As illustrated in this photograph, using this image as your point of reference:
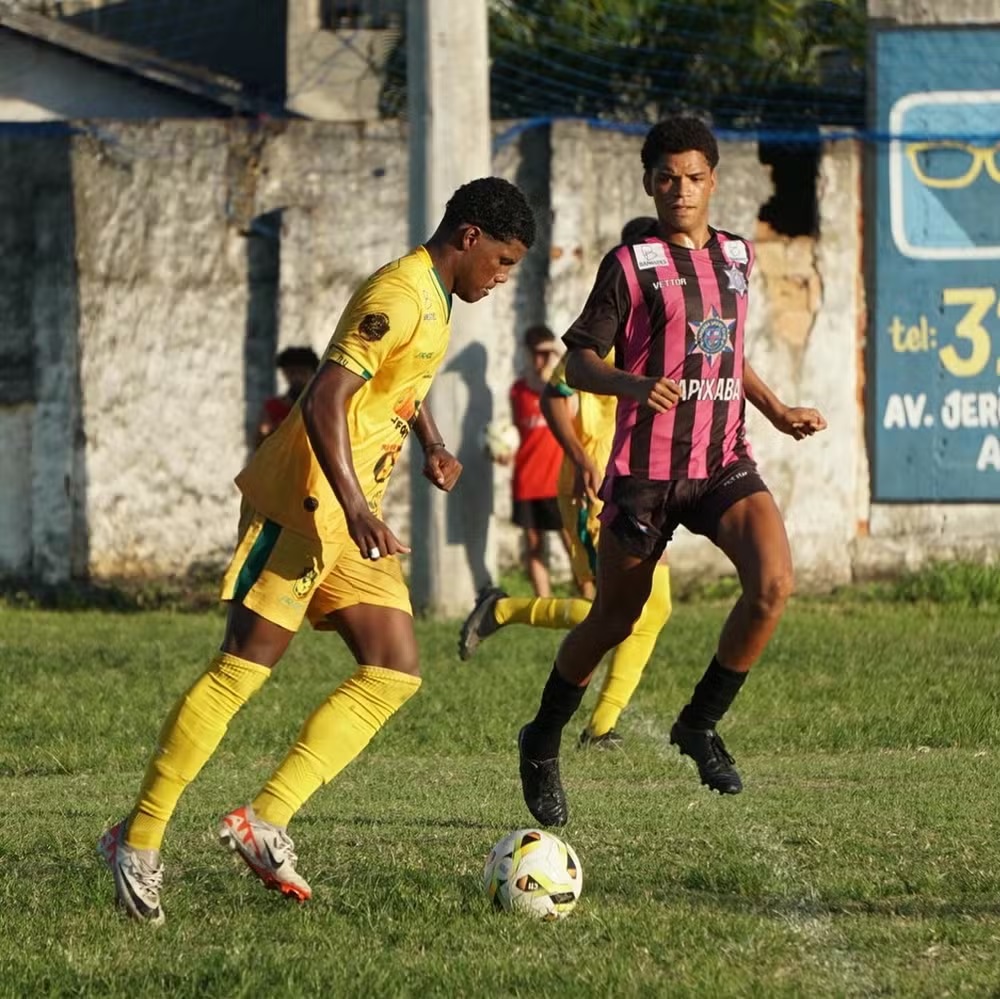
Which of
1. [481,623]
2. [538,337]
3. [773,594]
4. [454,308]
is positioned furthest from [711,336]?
[454,308]

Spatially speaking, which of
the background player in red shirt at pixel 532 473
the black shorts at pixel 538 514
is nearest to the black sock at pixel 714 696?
the background player in red shirt at pixel 532 473

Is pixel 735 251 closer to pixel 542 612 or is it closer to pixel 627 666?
pixel 627 666

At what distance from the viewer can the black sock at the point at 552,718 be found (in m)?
7.43

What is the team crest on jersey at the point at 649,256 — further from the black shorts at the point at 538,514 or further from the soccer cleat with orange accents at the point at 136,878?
the black shorts at the point at 538,514

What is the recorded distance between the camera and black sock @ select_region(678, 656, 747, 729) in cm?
723

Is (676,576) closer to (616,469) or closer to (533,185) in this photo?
(533,185)

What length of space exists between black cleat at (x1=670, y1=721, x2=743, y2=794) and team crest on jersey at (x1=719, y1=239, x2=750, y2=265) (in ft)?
5.20

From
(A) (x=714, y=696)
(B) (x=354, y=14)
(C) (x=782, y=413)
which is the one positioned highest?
(B) (x=354, y=14)

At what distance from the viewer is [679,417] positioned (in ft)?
23.7

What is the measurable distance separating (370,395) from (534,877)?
4.76 ft

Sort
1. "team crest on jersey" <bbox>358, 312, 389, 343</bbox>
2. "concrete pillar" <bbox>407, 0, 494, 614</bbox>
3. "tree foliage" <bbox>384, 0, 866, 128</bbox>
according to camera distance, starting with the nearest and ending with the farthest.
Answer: "team crest on jersey" <bbox>358, 312, 389, 343</bbox>, "concrete pillar" <bbox>407, 0, 494, 614</bbox>, "tree foliage" <bbox>384, 0, 866, 128</bbox>

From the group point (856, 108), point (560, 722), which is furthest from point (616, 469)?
point (856, 108)

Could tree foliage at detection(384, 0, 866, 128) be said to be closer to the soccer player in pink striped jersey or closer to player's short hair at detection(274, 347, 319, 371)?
player's short hair at detection(274, 347, 319, 371)

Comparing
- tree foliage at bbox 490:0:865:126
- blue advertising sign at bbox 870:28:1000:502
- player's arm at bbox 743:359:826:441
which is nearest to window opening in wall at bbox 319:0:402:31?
tree foliage at bbox 490:0:865:126
